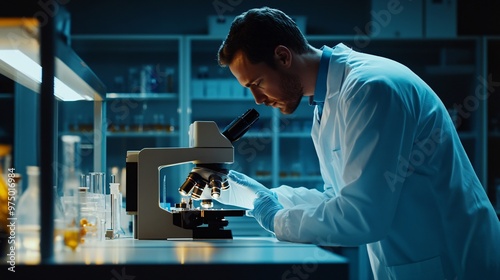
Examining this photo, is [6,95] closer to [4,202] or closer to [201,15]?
[201,15]

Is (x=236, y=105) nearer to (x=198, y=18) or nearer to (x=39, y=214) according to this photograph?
(x=198, y=18)

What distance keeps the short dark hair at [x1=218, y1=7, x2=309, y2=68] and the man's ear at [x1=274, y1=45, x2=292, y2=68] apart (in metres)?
0.01

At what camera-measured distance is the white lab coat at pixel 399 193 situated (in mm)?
1290

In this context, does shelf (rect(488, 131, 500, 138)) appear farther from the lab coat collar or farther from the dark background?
the lab coat collar

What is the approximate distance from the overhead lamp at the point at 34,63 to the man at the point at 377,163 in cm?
43

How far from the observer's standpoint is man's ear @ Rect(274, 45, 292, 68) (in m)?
1.59

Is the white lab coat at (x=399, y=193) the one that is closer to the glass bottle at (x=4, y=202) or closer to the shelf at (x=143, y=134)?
the glass bottle at (x=4, y=202)

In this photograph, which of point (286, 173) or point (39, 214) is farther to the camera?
point (286, 173)

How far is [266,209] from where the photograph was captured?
1606 millimetres

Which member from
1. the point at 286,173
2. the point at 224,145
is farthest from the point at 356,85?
the point at 286,173

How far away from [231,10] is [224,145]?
2.94 m

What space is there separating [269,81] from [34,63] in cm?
64

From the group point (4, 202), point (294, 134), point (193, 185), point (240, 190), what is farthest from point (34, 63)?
point (294, 134)

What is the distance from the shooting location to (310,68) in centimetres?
165
